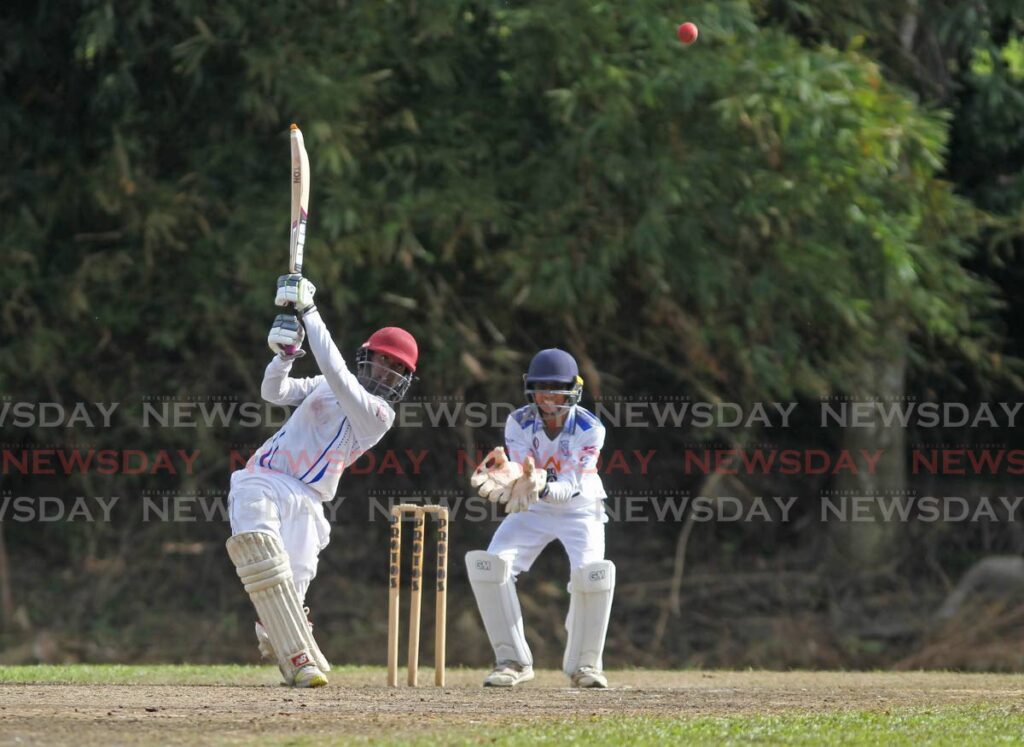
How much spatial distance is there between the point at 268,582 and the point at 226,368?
7.24 metres

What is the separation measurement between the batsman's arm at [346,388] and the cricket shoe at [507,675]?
1.28 m

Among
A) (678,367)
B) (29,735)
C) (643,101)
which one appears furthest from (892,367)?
(29,735)

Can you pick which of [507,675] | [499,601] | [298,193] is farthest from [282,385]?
[507,675]

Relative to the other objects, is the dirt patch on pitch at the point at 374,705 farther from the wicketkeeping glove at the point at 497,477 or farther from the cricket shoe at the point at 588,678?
the wicketkeeping glove at the point at 497,477

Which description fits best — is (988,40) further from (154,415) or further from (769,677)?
(154,415)

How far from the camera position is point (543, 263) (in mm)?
11844

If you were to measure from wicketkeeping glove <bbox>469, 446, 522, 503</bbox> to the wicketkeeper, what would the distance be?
0.47 m

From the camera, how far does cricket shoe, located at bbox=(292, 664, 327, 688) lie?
705 cm

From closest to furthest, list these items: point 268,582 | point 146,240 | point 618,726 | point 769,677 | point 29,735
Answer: point 29,735 < point 618,726 < point 268,582 < point 769,677 < point 146,240

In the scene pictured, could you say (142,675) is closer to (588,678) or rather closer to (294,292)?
(588,678)

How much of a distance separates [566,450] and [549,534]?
447mm

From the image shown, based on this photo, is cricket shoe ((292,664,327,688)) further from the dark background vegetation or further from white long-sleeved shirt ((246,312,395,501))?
the dark background vegetation

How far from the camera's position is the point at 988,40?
44.0 ft

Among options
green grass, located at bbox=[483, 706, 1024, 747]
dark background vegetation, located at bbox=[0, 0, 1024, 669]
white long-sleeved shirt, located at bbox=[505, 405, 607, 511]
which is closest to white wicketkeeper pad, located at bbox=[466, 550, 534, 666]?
white long-sleeved shirt, located at bbox=[505, 405, 607, 511]
